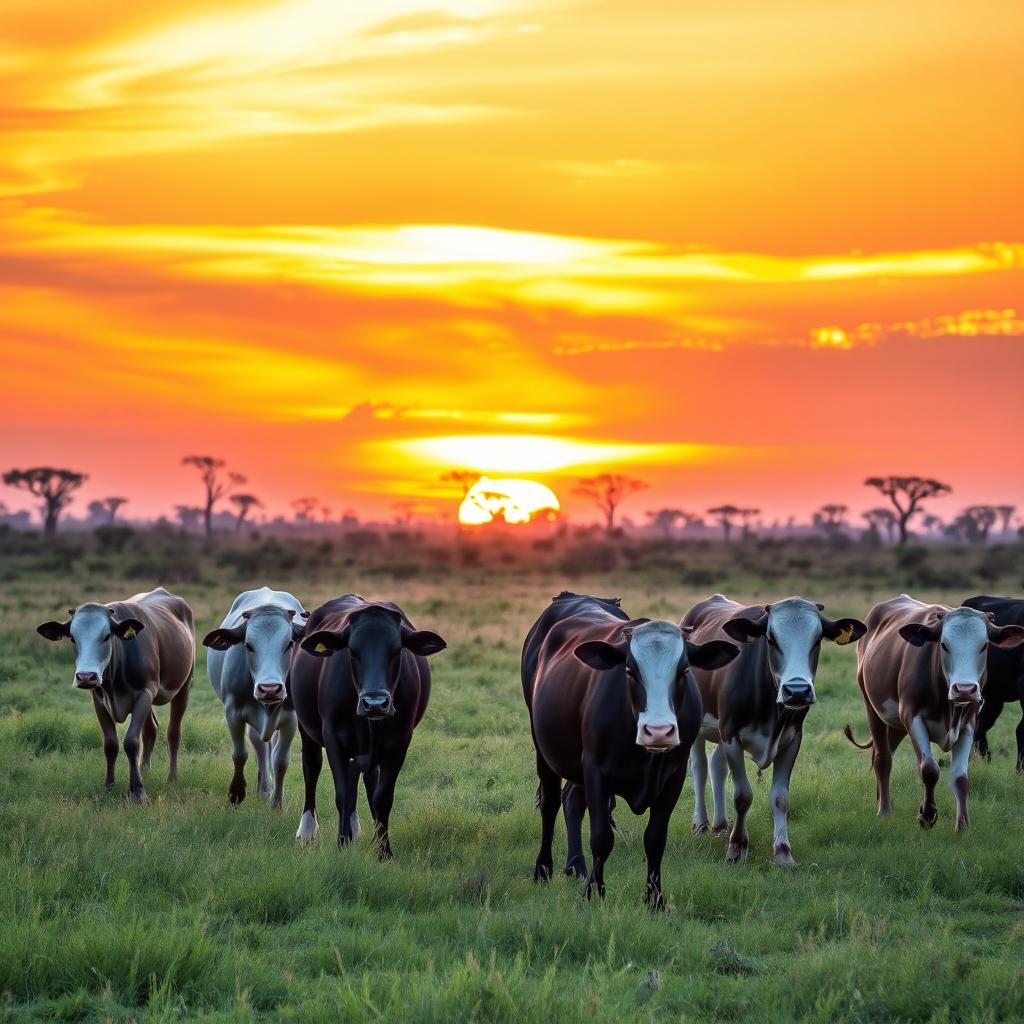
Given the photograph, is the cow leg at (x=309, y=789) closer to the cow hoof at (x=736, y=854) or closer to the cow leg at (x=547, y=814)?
the cow leg at (x=547, y=814)

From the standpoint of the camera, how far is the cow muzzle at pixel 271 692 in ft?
37.3

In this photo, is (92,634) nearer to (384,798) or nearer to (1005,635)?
(384,798)

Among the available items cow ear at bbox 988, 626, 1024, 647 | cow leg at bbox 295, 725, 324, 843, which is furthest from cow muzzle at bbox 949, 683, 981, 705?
cow leg at bbox 295, 725, 324, 843

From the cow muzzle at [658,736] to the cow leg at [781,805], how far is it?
8.43 feet

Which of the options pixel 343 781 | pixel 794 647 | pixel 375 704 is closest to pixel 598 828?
pixel 375 704

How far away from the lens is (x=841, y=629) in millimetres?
10930

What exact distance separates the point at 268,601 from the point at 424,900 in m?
5.77

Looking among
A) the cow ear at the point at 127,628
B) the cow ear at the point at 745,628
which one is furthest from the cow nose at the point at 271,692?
the cow ear at the point at 745,628

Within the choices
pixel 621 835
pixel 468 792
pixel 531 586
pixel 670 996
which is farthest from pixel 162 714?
pixel 531 586

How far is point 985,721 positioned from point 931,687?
3.67 metres

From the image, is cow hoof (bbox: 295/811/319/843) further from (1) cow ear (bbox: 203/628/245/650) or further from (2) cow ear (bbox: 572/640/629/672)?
(2) cow ear (bbox: 572/640/629/672)

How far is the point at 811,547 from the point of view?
95250 millimetres

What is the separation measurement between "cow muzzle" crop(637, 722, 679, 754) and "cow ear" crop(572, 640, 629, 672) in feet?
1.96

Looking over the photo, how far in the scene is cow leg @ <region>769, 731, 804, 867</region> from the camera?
10305 mm
